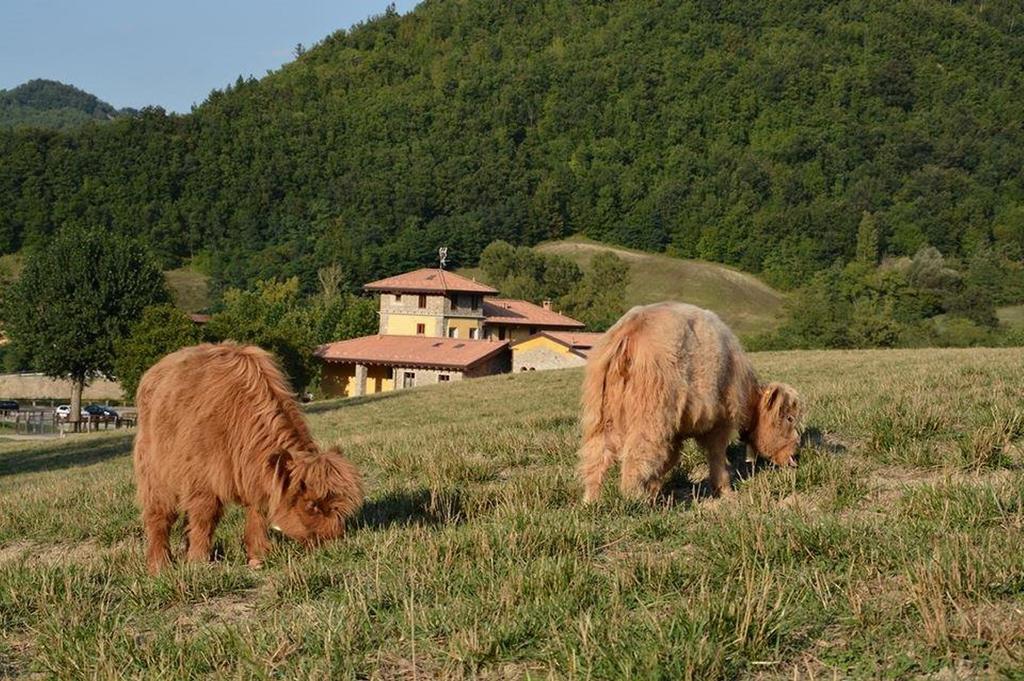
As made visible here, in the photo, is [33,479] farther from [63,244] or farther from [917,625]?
[63,244]

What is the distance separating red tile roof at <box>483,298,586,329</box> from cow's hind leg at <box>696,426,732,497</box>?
76.3 meters

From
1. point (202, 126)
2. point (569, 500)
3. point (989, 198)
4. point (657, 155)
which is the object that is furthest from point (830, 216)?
point (569, 500)

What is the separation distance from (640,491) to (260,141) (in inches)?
7281

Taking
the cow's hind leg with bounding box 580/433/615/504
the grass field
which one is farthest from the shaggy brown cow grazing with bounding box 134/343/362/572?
the cow's hind leg with bounding box 580/433/615/504

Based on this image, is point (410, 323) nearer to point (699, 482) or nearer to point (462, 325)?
point (462, 325)

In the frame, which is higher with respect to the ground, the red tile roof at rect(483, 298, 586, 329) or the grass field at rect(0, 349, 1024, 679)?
the grass field at rect(0, 349, 1024, 679)

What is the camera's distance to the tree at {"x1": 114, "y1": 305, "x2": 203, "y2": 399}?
171 feet

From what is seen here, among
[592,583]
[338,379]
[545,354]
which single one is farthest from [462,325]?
[592,583]

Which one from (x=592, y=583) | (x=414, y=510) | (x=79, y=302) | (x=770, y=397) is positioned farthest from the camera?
(x=79, y=302)

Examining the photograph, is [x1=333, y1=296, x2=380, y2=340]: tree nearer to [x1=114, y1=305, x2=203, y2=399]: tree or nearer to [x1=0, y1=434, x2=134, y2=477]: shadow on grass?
[x1=114, y1=305, x2=203, y2=399]: tree

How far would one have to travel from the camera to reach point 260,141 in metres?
182

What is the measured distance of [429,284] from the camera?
82062 mm

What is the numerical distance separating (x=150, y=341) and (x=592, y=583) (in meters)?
51.5

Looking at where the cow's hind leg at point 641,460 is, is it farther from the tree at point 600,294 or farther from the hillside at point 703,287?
the hillside at point 703,287
